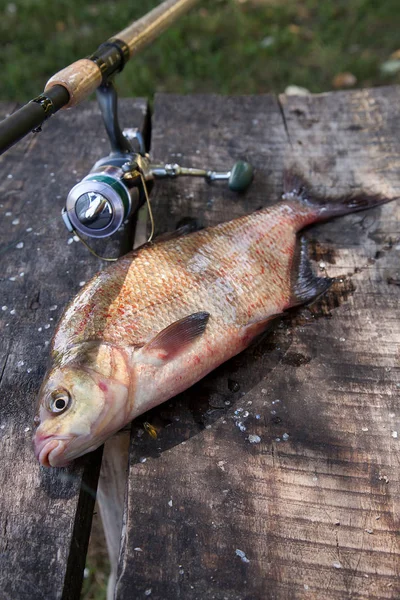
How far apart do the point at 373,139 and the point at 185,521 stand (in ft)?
7.31

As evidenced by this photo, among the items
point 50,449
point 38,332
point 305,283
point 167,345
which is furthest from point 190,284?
point 50,449

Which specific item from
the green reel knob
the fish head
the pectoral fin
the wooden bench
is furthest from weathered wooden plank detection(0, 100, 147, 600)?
the green reel knob

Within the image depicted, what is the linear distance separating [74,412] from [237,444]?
1.80 ft

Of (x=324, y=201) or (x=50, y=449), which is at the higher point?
(x=50, y=449)

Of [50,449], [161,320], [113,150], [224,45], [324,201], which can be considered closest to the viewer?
[50,449]

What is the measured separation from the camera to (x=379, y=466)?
169 cm

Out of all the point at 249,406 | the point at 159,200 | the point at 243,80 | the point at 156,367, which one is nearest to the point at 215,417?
the point at 249,406

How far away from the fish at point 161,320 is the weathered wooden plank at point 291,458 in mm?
127

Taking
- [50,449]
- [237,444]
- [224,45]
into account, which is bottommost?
[224,45]

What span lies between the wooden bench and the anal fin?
0.16 feet

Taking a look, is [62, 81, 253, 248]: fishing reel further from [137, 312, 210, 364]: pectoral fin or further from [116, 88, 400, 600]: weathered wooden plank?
[137, 312, 210, 364]: pectoral fin

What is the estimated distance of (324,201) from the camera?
248 centimetres

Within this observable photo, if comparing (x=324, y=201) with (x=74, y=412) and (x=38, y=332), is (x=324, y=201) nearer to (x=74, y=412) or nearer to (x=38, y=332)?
(x=38, y=332)

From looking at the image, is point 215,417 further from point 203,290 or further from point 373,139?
point 373,139
